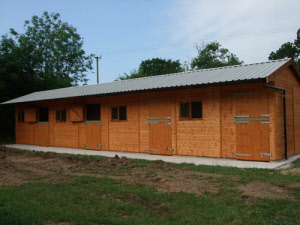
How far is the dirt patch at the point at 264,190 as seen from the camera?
564 centimetres

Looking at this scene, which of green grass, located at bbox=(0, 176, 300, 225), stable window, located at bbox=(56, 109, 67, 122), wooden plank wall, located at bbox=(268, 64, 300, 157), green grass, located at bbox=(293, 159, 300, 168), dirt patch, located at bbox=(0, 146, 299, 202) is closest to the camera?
green grass, located at bbox=(0, 176, 300, 225)

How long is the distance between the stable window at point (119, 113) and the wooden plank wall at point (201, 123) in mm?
192

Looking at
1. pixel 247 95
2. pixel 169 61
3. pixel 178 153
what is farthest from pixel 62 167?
pixel 169 61

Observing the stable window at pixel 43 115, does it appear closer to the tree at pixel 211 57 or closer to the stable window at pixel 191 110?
the stable window at pixel 191 110

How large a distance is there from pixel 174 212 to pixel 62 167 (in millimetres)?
5377

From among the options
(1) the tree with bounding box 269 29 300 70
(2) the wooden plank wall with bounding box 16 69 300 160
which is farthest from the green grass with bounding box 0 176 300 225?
(1) the tree with bounding box 269 29 300 70

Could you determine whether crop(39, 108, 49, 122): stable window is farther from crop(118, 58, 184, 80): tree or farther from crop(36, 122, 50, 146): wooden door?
crop(118, 58, 184, 80): tree

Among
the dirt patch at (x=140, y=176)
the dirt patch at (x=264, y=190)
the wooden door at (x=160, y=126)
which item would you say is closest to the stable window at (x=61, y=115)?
the wooden door at (x=160, y=126)

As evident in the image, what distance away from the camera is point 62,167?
9336 mm

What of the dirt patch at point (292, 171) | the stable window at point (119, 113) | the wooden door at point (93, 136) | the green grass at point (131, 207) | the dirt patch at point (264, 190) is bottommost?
the green grass at point (131, 207)

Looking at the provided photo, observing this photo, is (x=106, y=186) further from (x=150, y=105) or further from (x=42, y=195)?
(x=150, y=105)

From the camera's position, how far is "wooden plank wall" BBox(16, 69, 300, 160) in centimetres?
1033

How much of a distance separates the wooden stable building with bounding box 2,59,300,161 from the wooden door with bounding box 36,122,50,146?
2388mm

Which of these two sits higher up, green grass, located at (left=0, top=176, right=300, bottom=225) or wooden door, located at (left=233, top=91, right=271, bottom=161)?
wooden door, located at (left=233, top=91, right=271, bottom=161)
